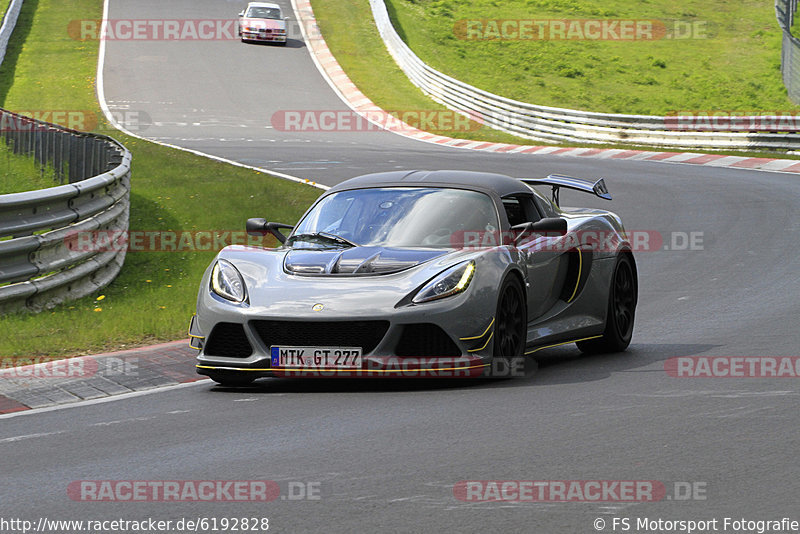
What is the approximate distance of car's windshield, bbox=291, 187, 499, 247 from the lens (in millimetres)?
8258

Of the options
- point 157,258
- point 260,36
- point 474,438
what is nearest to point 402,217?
point 474,438

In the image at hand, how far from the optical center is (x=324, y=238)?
8359 mm

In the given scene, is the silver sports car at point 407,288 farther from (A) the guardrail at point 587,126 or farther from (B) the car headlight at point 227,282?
(A) the guardrail at point 587,126

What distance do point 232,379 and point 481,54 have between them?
42.8 meters

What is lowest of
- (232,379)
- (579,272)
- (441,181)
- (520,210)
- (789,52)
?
(232,379)

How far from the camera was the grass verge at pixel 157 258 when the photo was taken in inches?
371

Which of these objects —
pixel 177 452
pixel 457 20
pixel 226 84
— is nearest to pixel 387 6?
pixel 457 20

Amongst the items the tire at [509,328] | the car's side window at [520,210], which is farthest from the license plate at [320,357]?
the car's side window at [520,210]

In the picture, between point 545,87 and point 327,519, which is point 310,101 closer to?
point 545,87

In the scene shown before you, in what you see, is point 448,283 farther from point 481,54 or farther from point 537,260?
point 481,54

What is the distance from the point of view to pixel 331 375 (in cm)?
736

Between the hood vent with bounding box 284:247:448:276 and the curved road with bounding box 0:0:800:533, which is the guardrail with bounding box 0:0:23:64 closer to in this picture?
the curved road with bounding box 0:0:800:533

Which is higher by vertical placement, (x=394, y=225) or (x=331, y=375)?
(x=394, y=225)

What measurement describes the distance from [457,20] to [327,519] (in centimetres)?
5162
